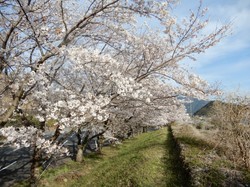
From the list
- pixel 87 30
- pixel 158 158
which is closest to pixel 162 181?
pixel 158 158

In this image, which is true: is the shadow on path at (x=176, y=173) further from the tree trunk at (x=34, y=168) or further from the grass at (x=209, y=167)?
the tree trunk at (x=34, y=168)

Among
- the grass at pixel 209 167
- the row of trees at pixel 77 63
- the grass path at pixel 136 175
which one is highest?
the row of trees at pixel 77 63

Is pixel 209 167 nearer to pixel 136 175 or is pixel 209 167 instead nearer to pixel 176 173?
pixel 176 173

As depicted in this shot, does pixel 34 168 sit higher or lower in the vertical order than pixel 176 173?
higher

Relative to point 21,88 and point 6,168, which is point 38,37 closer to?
point 21,88

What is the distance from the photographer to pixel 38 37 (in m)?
6.97

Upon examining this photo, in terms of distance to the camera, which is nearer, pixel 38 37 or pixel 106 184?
pixel 38 37

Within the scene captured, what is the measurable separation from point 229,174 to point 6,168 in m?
14.1

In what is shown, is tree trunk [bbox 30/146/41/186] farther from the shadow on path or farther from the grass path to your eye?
the shadow on path

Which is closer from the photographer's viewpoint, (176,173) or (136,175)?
(136,175)

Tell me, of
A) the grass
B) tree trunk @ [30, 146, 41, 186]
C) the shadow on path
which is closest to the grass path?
the shadow on path

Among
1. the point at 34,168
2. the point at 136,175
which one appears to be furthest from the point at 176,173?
the point at 34,168

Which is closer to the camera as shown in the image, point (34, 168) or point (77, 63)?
point (77, 63)

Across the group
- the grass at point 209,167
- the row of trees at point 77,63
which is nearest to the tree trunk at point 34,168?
the row of trees at point 77,63
